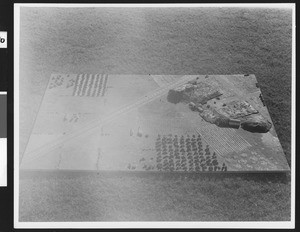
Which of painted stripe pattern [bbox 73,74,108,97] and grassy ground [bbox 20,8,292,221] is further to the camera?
painted stripe pattern [bbox 73,74,108,97]

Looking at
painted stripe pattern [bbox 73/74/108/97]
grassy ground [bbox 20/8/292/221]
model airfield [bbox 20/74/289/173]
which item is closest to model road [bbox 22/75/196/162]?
model airfield [bbox 20/74/289/173]

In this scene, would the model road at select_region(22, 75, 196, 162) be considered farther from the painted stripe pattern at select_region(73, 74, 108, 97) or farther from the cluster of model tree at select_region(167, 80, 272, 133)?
the painted stripe pattern at select_region(73, 74, 108, 97)

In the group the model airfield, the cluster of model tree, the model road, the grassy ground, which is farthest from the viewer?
the cluster of model tree

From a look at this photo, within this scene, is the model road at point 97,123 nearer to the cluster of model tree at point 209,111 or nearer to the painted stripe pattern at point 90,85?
the cluster of model tree at point 209,111

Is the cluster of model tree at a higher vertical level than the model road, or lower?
higher

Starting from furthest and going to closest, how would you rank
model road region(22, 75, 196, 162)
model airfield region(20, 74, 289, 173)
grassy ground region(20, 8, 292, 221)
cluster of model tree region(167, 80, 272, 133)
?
cluster of model tree region(167, 80, 272, 133), model road region(22, 75, 196, 162), model airfield region(20, 74, 289, 173), grassy ground region(20, 8, 292, 221)

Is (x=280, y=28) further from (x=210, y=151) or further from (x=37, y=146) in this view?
(x=37, y=146)

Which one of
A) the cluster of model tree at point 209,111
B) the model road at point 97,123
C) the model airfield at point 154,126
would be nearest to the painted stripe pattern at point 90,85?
the model airfield at point 154,126
